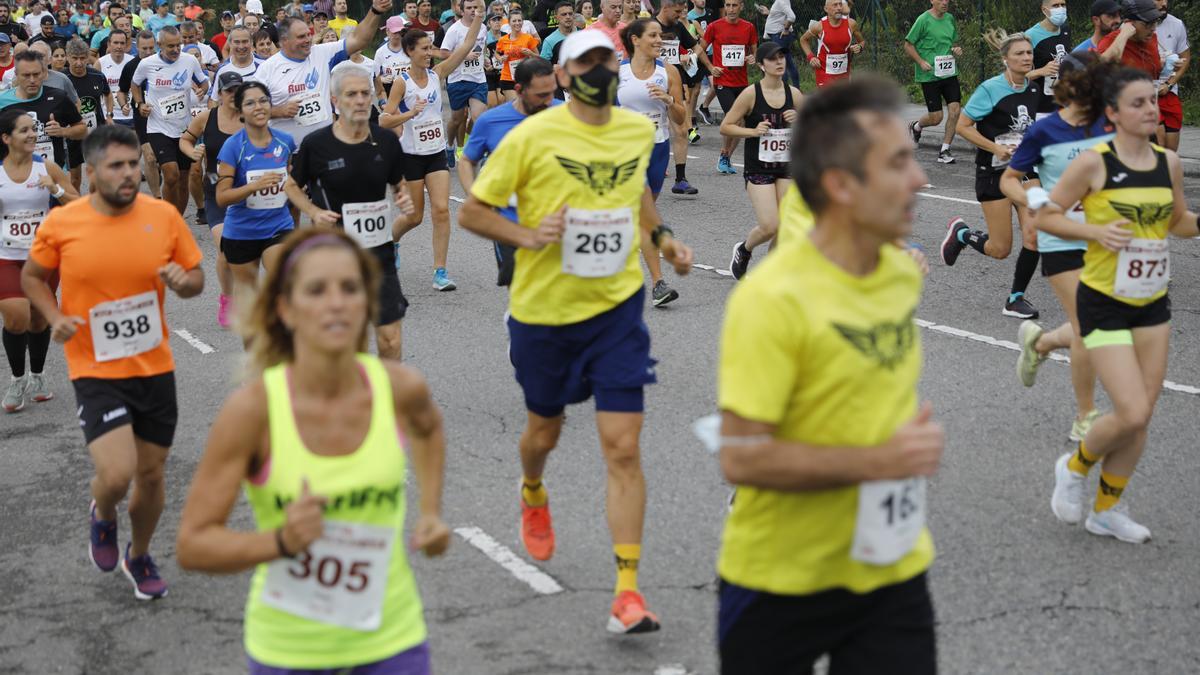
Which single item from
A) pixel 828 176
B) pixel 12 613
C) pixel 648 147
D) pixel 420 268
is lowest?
pixel 420 268

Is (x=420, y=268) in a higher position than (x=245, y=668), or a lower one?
lower

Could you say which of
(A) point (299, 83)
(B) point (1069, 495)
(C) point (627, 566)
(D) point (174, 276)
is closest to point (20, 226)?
(D) point (174, 276)

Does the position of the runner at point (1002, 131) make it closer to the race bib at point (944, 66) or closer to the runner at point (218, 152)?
the runner at point (218, 152)

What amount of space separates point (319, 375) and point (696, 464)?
4.08 m

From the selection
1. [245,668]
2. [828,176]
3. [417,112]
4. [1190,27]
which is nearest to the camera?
[828,176]

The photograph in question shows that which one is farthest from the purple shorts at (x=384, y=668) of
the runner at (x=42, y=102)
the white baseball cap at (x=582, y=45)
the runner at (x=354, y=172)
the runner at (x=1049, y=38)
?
the runner at (x=1049, y=38)

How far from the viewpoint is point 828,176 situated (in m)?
3.14

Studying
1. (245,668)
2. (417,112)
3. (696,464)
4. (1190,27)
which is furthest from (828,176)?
(1190,27)

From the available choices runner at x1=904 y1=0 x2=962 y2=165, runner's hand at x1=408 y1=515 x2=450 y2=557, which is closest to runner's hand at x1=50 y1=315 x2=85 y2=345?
runner's hand at x1=408 y1=515 x2=450 y2=557

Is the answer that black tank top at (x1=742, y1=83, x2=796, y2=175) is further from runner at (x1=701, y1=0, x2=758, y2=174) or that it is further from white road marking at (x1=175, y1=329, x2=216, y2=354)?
runner at (x1=701, y1=0, x2=758, y2=174)

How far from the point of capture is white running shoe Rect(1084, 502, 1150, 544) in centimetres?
612

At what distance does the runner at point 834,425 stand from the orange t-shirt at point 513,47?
48.4ft

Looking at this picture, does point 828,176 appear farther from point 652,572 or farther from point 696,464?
point 696,464

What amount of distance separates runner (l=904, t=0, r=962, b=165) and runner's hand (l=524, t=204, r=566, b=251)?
492 inches
